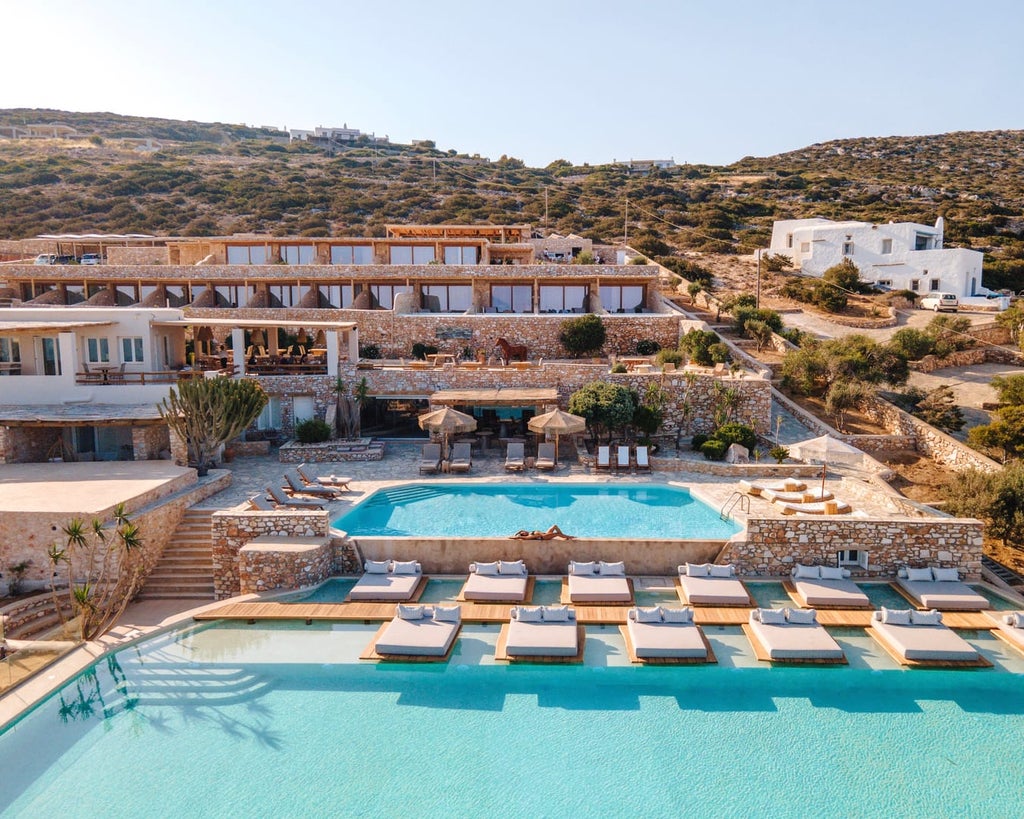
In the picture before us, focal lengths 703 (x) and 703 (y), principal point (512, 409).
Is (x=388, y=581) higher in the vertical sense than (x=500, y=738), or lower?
higher

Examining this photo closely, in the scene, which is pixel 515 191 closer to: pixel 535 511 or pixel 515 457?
pixel 515 457

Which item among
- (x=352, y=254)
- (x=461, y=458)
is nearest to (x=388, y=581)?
(x=461, y=458)

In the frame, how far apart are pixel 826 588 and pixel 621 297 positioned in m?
21.9

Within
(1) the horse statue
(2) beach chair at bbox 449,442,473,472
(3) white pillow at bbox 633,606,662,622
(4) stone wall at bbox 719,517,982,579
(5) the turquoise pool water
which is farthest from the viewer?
(1) the horse statue

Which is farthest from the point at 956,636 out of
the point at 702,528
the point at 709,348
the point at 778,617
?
the point at 709,348

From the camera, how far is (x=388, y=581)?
13570 millimetres

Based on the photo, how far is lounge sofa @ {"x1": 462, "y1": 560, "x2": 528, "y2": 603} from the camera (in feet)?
43.0

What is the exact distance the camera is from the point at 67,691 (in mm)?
10672

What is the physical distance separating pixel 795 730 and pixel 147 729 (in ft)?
29.3

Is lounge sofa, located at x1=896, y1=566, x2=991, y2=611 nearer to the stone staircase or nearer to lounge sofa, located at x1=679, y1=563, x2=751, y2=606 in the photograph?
lounge sofa, located at x1=679, y1=563, x2=751, y2=606

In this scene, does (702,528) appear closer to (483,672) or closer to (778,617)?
(778,617)

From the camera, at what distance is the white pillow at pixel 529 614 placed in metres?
11.8

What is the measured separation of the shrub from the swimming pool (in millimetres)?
10839

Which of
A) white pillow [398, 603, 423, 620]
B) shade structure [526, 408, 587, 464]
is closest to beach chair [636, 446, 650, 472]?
shade structure [526, 408, 587, 464]
